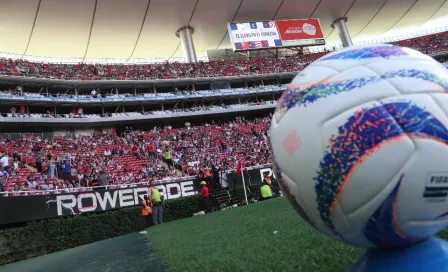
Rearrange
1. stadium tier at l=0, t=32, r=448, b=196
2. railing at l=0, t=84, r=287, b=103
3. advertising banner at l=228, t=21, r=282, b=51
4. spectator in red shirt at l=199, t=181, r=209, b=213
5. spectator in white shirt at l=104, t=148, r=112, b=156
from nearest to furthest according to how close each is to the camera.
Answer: spectator in red shirt at l=199, t=181, r=209, b=213, stadium tier at l=0, t=32, r=448, b=196, spectator in white shirt at l=104, t=148, r=112, b=156, railing at l=0, t=84, r=287, b=103, advertising banner at l=228, t=21, r=282, b=51

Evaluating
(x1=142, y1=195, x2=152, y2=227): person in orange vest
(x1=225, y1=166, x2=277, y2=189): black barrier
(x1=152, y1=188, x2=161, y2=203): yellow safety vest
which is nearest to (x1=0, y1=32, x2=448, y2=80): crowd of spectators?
(x1=225, y1=166, x2=277, y2=189): black barrier

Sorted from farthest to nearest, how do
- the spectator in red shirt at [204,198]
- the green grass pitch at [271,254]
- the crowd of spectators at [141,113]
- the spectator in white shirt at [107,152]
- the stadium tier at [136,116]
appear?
the crowd of spectators at [141,113], the spectator in white shirt at [107,152], the stadium tier at [136,116], the spectator in red shirt at [204,198], the green grass pitch at [271,254]

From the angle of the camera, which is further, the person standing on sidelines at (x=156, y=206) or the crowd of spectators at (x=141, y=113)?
the crowd of spectators at (x=141, y=113)

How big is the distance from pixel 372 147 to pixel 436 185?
1.21 feet

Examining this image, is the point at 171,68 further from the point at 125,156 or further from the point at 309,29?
the point at 309,29

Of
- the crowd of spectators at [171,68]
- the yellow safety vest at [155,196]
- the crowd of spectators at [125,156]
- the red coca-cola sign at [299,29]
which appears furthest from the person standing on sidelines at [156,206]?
the red coca-cola sign at [299,29]

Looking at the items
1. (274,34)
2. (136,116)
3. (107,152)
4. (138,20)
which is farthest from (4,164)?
(274,34)

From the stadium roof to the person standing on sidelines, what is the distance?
26.3m

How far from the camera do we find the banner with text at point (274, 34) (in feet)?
121

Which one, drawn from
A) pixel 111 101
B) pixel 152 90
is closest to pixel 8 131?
pixel 111 101

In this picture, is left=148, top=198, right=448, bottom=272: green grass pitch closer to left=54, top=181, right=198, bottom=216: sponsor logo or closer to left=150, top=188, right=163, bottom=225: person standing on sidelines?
left=150, top=188, right=163, bottom=225: person standing on sidelines

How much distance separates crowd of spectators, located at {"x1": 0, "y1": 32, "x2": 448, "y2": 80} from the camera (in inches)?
1153

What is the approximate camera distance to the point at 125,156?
23281 mm

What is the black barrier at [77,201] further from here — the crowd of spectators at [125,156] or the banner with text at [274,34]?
the banner with text at [274,34]
